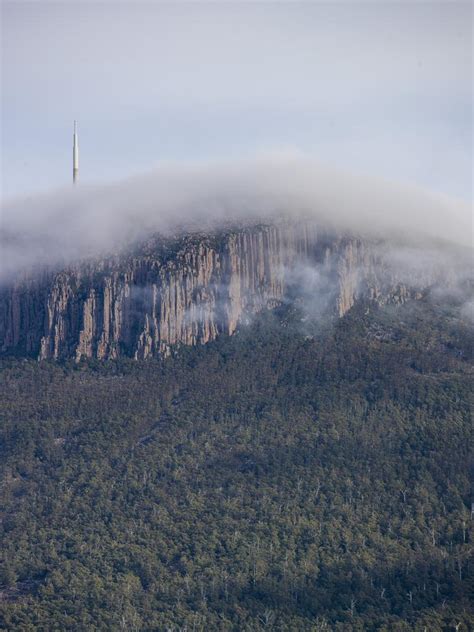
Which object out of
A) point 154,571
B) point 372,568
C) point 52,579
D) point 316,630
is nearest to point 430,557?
point 372,568

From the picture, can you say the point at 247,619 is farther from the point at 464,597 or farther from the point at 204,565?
the point at 464,597

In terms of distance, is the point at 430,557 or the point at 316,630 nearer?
the point at 316,630

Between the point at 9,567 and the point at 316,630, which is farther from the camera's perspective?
the point at 9,567

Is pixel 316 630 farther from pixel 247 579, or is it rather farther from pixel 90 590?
pixel 90 590

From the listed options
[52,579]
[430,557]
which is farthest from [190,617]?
[430,557]

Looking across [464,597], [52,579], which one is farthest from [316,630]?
[52,579]

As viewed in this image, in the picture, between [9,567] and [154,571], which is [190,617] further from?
[9,567]

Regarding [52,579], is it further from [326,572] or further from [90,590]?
[326,572]
